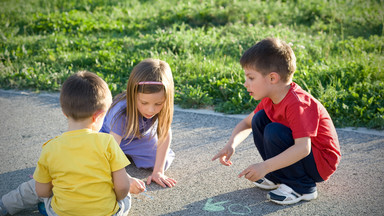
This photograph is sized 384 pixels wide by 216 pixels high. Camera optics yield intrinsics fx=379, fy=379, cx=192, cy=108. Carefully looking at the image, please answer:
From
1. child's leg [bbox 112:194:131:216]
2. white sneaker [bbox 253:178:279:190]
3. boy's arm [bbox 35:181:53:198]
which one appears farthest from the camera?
white sneaker [bbox 253:178:279:190]

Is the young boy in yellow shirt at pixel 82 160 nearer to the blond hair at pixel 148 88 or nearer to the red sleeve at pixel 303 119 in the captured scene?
the blond hair at pixel 148 88

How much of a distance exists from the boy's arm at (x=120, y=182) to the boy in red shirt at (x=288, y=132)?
2.48 feet

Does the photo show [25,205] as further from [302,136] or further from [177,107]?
[177,107]

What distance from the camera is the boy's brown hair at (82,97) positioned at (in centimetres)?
202

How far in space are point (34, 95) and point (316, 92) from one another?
3542mm

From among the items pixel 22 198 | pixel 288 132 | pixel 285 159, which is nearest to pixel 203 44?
pixel 288 132

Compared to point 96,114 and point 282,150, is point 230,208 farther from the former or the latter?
point 96,114

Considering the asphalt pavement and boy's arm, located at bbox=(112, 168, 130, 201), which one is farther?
the asphalt pavement

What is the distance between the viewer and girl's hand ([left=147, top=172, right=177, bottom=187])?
2924 millimetres

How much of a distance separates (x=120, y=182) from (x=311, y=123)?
1243 mm

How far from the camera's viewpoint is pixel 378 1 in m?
7.98

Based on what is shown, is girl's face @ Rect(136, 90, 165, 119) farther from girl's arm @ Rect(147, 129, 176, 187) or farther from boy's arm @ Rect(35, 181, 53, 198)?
boy's arm @ Rect(35, 181, 53, 198)

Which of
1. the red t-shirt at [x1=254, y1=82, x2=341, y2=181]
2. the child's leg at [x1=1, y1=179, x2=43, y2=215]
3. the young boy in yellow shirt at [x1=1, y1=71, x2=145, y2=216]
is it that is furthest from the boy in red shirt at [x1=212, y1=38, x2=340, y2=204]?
the child's leg at [x1=1, y1=179, x2=43, y2=215]

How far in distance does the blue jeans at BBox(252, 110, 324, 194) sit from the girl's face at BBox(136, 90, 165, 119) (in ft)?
2.29
